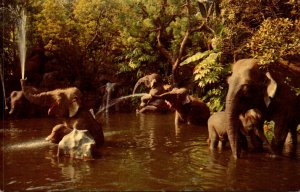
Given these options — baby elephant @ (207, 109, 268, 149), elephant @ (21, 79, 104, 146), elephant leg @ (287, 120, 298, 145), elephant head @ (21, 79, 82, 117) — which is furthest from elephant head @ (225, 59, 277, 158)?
elephant head @ (21, 79, 82, 117)

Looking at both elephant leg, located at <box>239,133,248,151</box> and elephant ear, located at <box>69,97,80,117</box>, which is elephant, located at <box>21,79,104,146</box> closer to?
elephant ear, located at <box>69,97,80,117</box>

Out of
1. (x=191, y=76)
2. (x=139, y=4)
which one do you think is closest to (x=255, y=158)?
(x=191, y=76)

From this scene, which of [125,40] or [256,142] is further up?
[125,40]

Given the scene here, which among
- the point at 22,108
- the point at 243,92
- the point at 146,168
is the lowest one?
the point at 146,168

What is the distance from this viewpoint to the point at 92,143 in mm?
10609

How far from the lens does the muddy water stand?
8375mm

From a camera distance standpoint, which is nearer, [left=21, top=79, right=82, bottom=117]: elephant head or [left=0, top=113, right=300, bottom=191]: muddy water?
[left=0, top=113, right=300, bottom=191]: muddy water

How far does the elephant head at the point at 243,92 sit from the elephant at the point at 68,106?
421 cm

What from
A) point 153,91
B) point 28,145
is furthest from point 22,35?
point 28,145

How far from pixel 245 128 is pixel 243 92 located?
59.6 inches

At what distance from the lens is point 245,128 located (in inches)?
449

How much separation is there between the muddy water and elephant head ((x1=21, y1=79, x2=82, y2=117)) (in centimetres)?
111

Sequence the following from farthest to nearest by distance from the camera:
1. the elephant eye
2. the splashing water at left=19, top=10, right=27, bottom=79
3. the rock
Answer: the splashing water at left=19, top=10, right=27, bottom=79 < the rock < the elephant eye

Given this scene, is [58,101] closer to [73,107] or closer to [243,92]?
[73,107]
